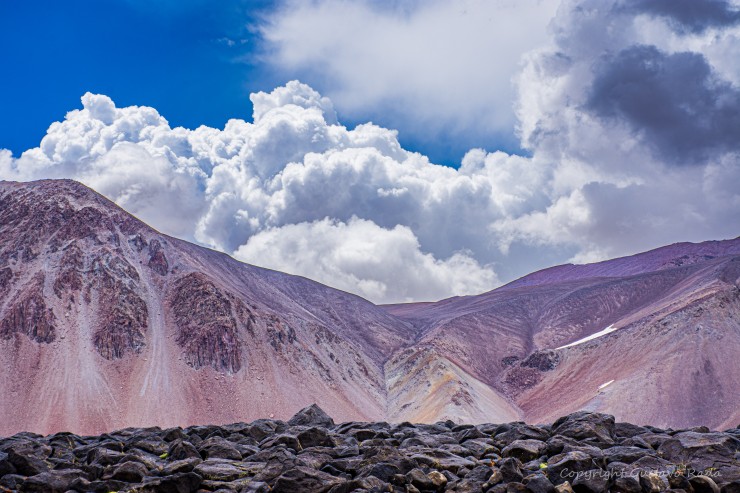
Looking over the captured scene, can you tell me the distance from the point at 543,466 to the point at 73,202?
11886 cm

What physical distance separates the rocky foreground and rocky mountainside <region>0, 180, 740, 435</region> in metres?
66.2

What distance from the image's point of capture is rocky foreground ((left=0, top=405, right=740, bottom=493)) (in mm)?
19500

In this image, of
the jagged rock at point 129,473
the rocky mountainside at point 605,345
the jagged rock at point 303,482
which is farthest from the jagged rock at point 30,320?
the jagged rock at point 303,482

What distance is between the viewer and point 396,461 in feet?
69.3

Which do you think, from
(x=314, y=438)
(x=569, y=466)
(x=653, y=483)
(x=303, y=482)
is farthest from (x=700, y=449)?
(x=314, y=438)

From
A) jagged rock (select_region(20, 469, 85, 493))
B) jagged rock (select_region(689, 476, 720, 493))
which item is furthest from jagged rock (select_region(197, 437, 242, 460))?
jagged rock (select_region(689, 476, 720, 493))

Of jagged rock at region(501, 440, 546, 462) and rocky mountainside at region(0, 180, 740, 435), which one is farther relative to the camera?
rocky mountainside at region(0, 180, 740, 435)

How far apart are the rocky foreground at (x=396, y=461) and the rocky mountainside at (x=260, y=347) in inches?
2605

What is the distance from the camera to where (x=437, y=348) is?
12912 centimetres

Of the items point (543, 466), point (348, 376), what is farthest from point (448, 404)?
point (543, 466)

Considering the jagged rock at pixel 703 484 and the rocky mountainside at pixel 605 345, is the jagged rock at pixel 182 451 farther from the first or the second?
the rocky mountainside at pixel 605 345

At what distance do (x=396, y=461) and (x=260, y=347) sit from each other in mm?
91531

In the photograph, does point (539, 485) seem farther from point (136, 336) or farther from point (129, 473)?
point (136, 336)

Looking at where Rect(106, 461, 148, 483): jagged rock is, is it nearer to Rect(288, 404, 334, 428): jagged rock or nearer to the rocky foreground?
the rocky foreground
